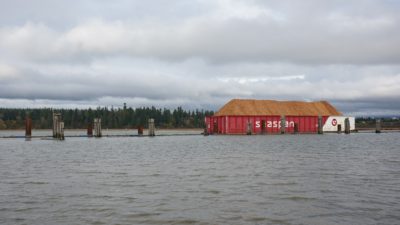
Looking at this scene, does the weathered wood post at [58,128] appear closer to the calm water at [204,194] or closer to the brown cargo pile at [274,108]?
the brown cargo pile at [274,108]

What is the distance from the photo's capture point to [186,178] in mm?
22047

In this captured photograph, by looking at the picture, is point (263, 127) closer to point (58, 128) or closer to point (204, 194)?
point (58, 128)

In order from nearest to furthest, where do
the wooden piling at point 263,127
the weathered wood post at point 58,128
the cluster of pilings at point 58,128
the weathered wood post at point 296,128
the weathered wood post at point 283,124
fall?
the weathered wood post at point 58,128 → the cluster of pilings at point 58,128 → the weathered wood post at point 283,124 → the wooden piling at point 263,127 → the weathered wood post at point 296,128

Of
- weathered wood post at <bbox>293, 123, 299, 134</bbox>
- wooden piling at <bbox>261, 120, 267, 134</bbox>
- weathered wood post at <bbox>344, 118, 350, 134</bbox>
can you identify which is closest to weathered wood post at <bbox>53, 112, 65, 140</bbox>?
wooden piling at <bbox>261, 120, 267, 134</bbox>

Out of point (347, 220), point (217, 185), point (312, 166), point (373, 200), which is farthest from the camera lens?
point (312, 166)

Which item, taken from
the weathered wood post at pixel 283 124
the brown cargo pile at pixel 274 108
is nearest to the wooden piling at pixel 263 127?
the brown cargo pile at pixel 274 108

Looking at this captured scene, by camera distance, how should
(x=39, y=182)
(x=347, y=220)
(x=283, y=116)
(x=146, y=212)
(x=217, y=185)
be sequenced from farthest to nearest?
(x=283, y=116) < (x=39, y=182) < (x=217, y=185) < (x=146, y=212) < (x=347, y=220)

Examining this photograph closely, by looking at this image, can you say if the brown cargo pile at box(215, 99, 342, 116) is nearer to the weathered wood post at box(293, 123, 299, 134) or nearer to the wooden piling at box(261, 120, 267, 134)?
the wooden piling at box(261, 120, 267, 134)

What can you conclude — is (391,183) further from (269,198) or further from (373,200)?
(269,198)

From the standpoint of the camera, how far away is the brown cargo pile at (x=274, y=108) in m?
83.6

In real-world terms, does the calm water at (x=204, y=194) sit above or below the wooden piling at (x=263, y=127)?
below

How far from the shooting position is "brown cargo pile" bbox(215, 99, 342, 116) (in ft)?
274

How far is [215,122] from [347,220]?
7291cm

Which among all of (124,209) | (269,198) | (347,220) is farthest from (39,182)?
(347,220)
